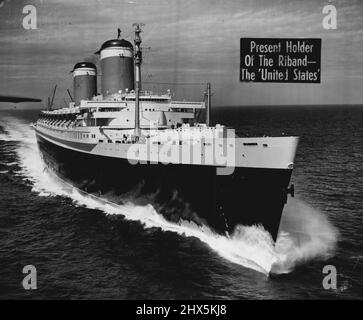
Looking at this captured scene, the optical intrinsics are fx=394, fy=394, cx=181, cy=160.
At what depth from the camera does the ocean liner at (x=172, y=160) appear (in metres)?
16.9

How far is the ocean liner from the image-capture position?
16.9m

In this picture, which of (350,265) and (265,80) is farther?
(350,265)

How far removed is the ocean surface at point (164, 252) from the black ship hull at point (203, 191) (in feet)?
2.01

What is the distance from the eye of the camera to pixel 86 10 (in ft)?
64.7

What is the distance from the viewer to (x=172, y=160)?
18719 mm

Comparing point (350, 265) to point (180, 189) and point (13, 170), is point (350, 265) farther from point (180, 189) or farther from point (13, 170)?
point (13, 170)

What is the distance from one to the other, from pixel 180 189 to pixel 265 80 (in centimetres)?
649

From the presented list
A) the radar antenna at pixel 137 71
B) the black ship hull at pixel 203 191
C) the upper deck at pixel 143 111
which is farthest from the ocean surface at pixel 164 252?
the upper deck at pixel 143 111

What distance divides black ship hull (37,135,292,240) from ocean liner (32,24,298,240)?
0.04m

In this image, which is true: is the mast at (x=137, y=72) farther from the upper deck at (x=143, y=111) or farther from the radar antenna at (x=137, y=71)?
the upper deck at (x=143, y=111)

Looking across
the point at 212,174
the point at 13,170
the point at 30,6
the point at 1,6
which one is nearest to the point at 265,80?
the point at 212,174
